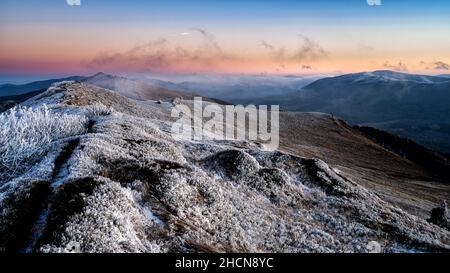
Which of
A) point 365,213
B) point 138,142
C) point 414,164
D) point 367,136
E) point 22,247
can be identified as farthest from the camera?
point 367,136

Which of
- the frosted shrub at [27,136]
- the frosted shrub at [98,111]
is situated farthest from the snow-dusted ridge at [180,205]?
the frosted shrub at [98,111]

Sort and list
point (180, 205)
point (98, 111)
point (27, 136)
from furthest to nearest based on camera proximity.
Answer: point (98, 111), point (27, 136), point (180, 205)

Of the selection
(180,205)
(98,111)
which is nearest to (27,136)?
(180,205)

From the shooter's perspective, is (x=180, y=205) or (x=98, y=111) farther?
(x=98, y=111)

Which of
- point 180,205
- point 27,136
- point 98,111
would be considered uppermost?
point 98,111

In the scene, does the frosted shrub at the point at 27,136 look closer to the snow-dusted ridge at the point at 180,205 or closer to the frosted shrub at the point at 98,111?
the snow-dusted ridge at the point at 180,205

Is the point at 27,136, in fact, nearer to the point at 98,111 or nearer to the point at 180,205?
the point at 180,205

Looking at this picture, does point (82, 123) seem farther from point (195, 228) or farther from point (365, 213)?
point (365, 213)
